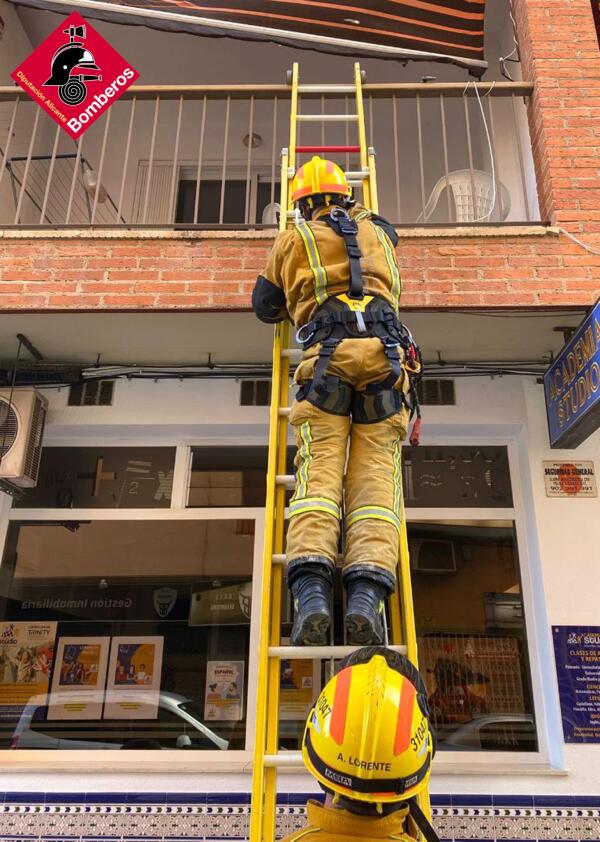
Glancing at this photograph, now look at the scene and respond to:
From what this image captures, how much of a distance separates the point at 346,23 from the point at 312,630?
17.7 ft

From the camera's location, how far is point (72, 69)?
18.7 feet

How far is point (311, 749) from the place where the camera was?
2.00 metres

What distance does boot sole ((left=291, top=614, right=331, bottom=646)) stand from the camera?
89.7 inches

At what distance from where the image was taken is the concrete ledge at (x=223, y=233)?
4.26 meters

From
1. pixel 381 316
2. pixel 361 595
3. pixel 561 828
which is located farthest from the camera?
pixel 561 828

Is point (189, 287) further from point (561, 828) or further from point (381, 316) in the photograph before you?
point (561, 828)

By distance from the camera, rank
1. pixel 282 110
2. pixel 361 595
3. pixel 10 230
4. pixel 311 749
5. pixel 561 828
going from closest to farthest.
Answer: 1. pixel 311 749
2. pixel 361 595
3. pixel 561 828
4. pixel 10 230
5. pixel 282 110

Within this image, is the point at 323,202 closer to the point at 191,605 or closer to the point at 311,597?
the point at 311,597

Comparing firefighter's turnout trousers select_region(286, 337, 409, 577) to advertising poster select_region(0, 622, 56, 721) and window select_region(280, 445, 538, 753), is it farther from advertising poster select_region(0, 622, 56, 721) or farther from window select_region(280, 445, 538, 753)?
advertising poster select_region(0, 622, 56, 721)

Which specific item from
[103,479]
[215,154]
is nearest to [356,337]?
[103,479]

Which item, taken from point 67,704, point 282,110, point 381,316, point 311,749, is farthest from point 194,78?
point 311,749

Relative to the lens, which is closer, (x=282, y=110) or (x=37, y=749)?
(x=37, y=749)

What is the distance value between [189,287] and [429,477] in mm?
2362

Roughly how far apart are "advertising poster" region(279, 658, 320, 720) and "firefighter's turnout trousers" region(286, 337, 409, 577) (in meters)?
2.44
